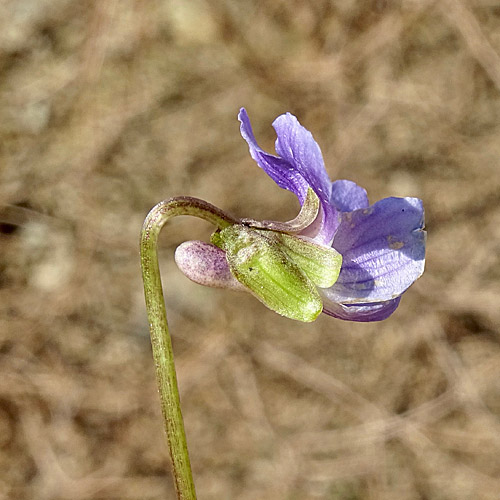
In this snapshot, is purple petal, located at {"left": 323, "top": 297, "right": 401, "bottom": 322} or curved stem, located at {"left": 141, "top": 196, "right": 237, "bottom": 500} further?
purple petal, located at {"left": 323, "top": 297, "right": 401, "bottom": 322}

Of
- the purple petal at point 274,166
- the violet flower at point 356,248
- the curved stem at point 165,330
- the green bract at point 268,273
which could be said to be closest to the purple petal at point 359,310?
the violet flower at point 356,248

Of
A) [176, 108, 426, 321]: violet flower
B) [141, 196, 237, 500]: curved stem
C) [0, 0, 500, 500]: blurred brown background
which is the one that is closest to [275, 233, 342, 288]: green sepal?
[176, 108, 426, 321]: violet flower

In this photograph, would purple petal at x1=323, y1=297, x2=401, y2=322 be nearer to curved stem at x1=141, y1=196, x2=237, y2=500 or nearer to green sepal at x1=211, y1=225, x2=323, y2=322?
green sepal at x1=211, y1=225, x2=323, y2=322

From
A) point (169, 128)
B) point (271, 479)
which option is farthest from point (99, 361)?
point (169, 128)

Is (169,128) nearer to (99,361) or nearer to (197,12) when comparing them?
(197,12)

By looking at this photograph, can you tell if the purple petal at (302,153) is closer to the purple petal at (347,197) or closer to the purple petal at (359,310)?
the purple petal at (347,197)

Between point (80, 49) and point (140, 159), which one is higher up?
point (80, 49)

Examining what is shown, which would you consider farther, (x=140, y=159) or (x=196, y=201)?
(x=140, y=159)
